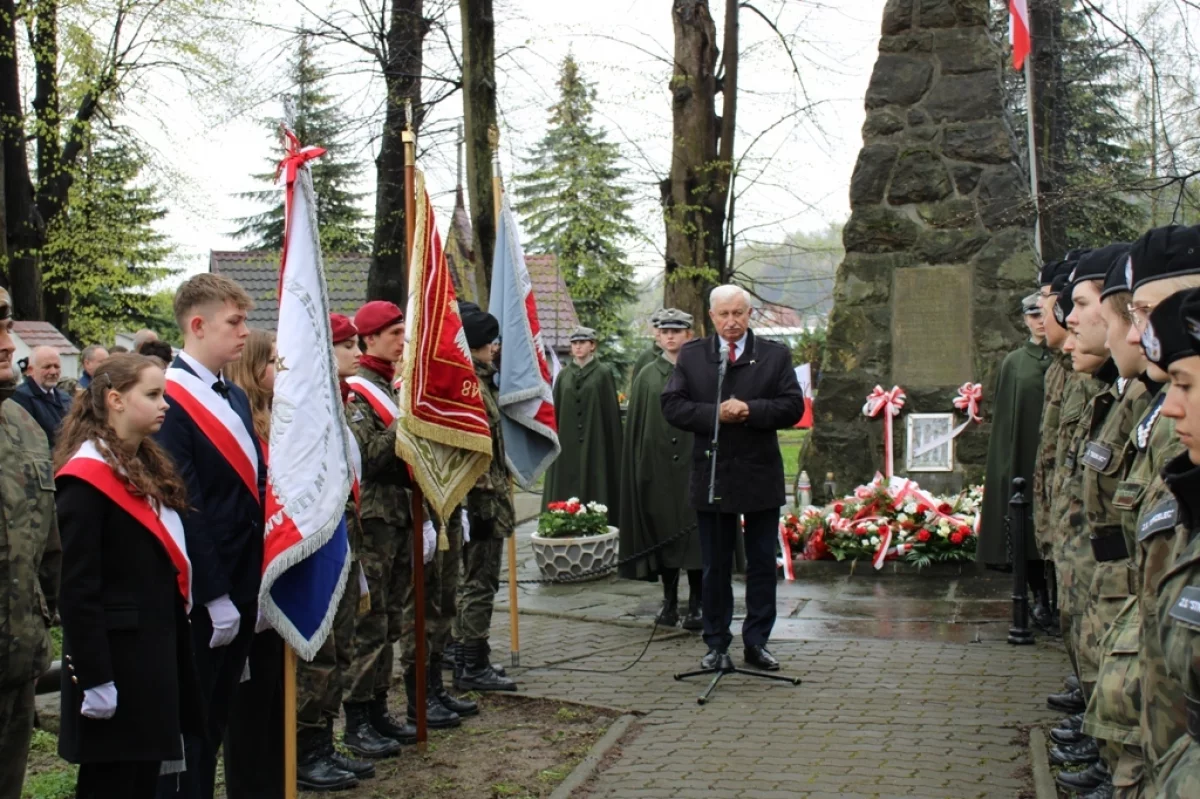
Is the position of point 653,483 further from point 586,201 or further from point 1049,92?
point 1049,92

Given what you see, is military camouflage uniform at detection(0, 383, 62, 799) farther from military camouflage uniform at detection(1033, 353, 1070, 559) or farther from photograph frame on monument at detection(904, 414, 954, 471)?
photograph frame on monument at detection(904, 414, 954, 471)

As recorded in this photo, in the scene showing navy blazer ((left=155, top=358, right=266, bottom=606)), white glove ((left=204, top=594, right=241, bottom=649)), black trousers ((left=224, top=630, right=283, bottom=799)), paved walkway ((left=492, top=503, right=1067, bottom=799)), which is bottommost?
paved walkway ((left=492, top=503, right=1067, bottom=799))

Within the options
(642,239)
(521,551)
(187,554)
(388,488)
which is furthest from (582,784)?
(642,239)

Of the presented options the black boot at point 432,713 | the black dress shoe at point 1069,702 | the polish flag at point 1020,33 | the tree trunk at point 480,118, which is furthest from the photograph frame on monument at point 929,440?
the black boot at point 432,713

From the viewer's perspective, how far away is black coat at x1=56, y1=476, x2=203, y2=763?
12.5 ft

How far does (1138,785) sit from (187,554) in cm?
303

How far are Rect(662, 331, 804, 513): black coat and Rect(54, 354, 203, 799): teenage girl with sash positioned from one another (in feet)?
12.4

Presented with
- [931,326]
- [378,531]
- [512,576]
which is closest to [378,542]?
[378,531]

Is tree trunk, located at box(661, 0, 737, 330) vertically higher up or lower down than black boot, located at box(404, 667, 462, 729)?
higher up

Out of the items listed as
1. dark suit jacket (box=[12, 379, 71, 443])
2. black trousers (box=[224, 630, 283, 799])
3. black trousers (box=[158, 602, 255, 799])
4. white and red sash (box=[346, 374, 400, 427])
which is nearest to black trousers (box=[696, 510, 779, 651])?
white and red sash (box=[346, 374, 400, 427])

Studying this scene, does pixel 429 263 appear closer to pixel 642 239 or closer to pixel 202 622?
pixel 202 622

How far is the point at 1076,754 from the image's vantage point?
18.2 feet

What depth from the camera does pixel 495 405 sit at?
7.28 m

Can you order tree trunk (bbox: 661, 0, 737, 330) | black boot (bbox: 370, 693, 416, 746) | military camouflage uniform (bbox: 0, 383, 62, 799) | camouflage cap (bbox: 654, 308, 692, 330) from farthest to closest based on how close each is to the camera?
tree trunk (bbox: 661, 0, 737, 330) → camouflage cap (bbox: 654, 308, 692, 330) → black boot (bbox: 370, 693, 416, 746) → military camouflage uniform (bbox: 0, 383, 62, 799)
